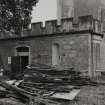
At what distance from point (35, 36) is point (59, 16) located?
3774 mm

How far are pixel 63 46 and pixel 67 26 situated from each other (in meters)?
1.31

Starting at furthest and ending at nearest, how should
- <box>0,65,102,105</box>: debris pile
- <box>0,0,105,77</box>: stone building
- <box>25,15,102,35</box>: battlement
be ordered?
1. <box>0,0,105,77</box>: stone building
2. <box>25,15,102,35</box>: battlement
3. <box>0,65,102,105</box>: debris pile

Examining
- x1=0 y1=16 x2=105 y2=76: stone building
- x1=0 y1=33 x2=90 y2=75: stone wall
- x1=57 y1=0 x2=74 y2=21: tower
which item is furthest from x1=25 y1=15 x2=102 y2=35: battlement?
x1=57 y1=0 x2=74 y2=21: tower

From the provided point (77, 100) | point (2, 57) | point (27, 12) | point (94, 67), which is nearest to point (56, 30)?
point (27, 12)

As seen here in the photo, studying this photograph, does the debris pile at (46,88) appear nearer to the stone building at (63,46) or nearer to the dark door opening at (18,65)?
the stone building at (63,46)

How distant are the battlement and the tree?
1.57 m

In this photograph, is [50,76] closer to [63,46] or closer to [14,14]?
[63,46]

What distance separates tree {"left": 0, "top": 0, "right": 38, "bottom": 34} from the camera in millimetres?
13716

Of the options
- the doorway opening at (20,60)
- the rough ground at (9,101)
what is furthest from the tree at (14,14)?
the rough ground at (9,101)

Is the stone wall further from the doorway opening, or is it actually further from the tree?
the tree

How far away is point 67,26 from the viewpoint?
48.6ft

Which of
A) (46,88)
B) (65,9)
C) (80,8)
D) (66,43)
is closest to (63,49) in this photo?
(66,43)

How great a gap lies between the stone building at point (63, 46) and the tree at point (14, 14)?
71.3 inches

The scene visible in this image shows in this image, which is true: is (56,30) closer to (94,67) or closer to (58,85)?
(94,67)
